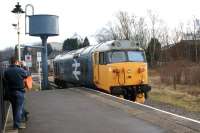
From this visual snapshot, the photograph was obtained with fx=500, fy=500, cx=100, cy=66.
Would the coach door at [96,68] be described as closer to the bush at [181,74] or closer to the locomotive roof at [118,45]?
the locomotive roof at [118,45]

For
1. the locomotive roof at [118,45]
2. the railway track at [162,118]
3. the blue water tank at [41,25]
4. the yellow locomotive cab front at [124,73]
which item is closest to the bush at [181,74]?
the blue water tank at [41,25]

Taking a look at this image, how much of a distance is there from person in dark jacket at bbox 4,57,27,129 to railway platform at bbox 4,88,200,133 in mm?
587

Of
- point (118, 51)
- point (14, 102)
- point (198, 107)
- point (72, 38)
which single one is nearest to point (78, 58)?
point (118, 51)

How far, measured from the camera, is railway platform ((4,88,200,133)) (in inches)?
495

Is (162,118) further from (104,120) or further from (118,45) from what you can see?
(118,45)

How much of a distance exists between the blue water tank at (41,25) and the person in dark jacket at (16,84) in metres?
29.9

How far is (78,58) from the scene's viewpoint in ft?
104

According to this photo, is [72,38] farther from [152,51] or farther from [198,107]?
[198,107]

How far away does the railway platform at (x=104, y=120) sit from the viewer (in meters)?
12.6

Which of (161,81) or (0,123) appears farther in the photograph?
(161,81)

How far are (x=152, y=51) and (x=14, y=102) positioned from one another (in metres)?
83.0

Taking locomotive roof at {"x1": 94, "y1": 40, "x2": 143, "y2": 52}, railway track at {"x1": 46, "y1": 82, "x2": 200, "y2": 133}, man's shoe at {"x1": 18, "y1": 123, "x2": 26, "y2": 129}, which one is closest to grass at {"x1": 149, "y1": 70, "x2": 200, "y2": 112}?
locomotive roof at {"x1": 94, "y1": 40, "x2": 143, "y2": 52}

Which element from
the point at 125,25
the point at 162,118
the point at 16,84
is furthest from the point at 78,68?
the point at 125,25

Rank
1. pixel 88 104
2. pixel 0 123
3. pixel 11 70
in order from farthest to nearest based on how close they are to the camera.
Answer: pixel 88 104 < pixel 11 70 < pixel 0 123
